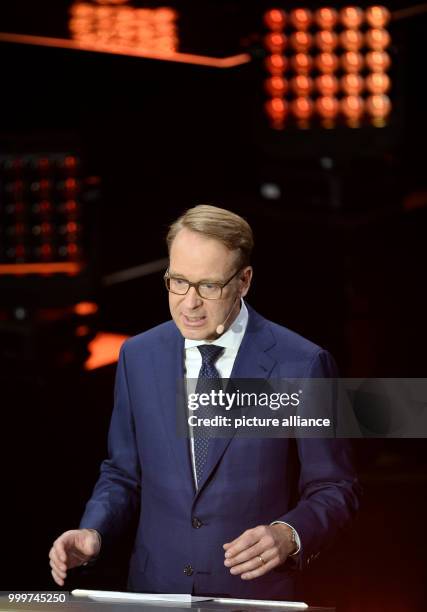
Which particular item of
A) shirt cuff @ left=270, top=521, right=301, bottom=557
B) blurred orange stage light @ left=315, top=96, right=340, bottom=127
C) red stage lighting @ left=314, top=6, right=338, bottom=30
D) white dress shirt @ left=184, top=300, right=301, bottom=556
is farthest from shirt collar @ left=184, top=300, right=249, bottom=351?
red stage lighting @ left=314, top=6, right=338, bottom=30

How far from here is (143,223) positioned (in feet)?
10.2

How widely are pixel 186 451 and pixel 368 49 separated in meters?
1.28

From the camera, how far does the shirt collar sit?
224 cm

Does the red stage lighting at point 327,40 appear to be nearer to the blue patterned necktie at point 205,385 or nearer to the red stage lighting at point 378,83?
the red stage lighting at point 378,83

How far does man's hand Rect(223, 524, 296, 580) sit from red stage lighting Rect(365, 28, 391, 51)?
4.71 ft

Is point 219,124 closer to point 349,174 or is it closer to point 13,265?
point 349,174

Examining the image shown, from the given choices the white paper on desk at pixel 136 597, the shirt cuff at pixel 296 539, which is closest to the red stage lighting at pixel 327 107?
the shirt cuff at pixel 296 539

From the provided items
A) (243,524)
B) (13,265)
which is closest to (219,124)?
(13,265)

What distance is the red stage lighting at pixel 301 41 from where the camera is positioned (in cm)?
298

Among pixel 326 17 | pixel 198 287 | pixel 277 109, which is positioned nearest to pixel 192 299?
pixel 198 287

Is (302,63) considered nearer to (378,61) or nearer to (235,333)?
(378,61)

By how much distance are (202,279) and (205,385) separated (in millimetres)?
254
